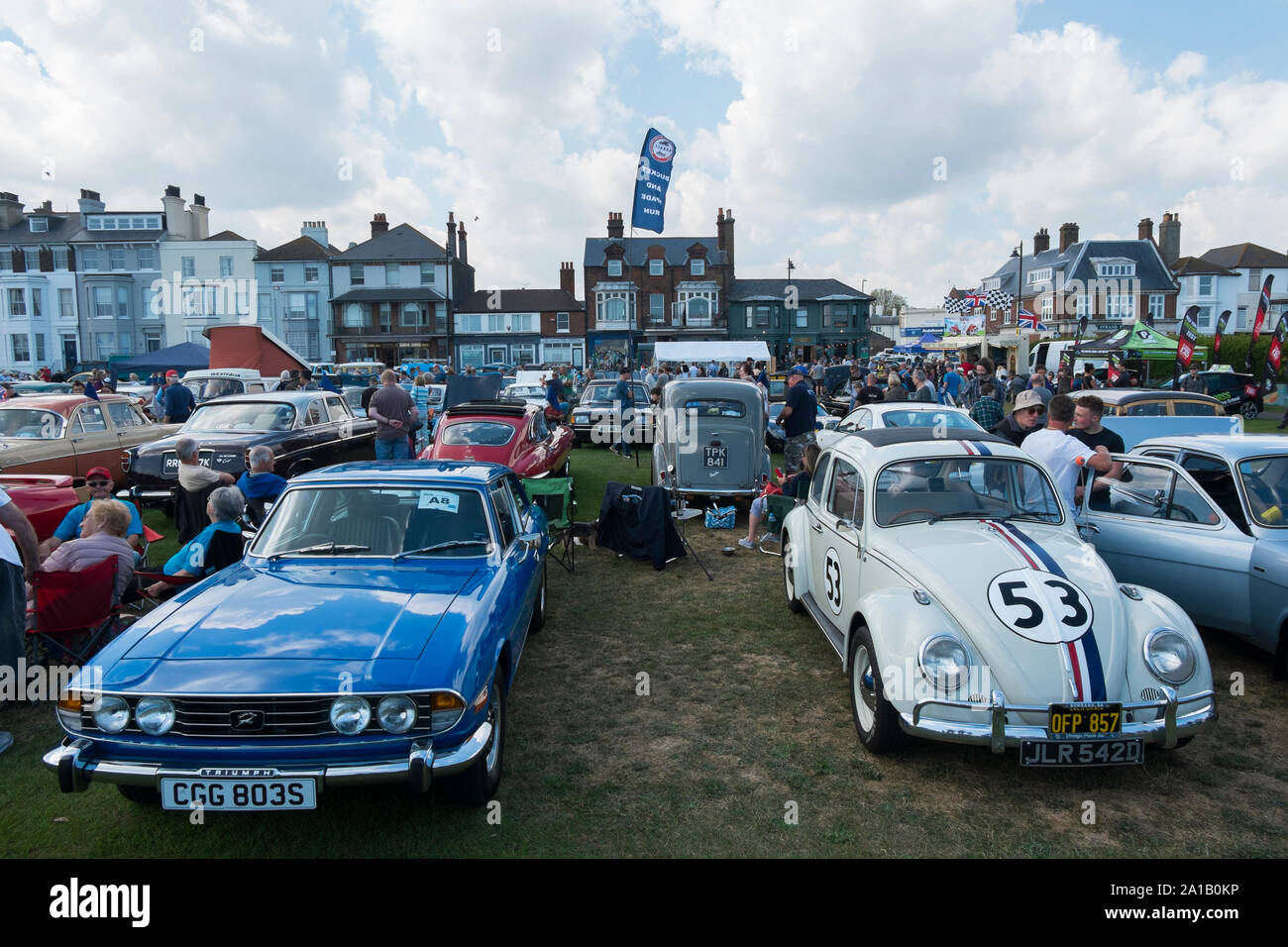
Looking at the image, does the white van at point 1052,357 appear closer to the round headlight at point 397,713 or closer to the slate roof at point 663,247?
the slate roof at point 663,247

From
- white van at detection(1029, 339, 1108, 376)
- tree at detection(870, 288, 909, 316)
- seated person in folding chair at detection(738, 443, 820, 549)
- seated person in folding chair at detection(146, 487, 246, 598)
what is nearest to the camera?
seated person in folding chair at detection(146, 487, 246, 598)

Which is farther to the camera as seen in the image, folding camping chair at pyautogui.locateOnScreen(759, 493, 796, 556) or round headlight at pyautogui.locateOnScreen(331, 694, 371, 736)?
folding camping chair at pyautogui.locateOnScreen(759, 493, 796, 556)

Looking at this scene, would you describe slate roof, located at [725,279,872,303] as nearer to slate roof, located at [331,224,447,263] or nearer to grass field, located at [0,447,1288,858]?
slate roof, located at [331,224,447,263]

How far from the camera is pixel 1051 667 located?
13.4ft

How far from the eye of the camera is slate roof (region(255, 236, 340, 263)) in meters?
56.5

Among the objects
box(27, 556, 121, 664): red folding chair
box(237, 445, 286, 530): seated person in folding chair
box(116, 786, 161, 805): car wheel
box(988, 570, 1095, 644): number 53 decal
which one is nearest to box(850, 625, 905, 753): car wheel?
box(988, 570, 1095, 644): number 53 decal

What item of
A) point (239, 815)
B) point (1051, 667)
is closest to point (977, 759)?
point (1051, 667)

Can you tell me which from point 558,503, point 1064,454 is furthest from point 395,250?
point 1064,454

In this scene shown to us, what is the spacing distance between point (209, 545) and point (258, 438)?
5315 millimetres

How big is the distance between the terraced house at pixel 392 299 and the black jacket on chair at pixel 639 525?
159ft

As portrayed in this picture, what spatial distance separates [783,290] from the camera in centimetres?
6303

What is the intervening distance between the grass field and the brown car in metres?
6.40

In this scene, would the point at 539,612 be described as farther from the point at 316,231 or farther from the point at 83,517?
the point at 316,231
